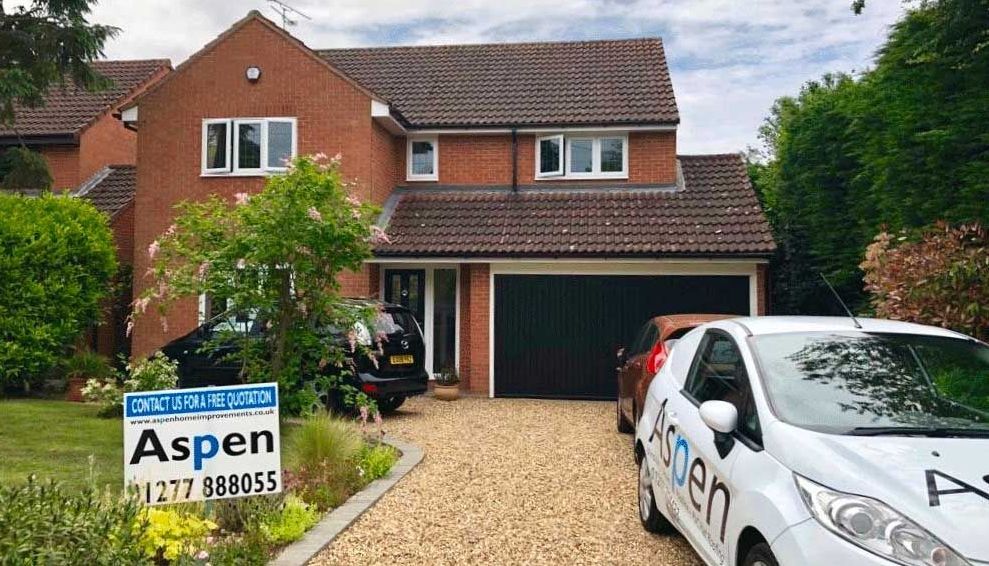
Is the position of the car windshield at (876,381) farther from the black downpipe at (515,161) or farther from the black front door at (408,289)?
the black downpipe at (515,161)

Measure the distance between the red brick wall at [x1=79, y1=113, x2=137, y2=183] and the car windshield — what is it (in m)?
19.3

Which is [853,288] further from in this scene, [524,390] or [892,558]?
[892,558]

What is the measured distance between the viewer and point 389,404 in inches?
507

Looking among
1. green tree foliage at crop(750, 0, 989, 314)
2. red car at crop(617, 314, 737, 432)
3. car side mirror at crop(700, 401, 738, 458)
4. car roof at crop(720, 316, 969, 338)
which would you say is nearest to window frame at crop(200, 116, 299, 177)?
red car at crop(617, 314, 737, 432)

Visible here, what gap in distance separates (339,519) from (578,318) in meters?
9.24

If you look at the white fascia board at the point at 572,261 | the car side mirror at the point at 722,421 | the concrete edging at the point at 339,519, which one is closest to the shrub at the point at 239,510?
the concrete edging at the point at 339,519

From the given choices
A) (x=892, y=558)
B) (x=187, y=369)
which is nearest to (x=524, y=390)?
(x=187, y=369)

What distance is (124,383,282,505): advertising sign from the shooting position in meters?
5.32

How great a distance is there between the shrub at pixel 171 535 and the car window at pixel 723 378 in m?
3.18

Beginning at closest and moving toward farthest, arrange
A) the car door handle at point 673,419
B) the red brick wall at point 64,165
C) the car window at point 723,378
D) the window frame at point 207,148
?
the car window at point 723,378 → the car door handle at point 673,419 → the window frame at point 207,148 → the red brick wall at point 64,165

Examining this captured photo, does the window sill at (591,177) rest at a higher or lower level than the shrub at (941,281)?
higher

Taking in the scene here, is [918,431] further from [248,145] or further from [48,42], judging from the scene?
[48,42]

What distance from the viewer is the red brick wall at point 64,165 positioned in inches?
777

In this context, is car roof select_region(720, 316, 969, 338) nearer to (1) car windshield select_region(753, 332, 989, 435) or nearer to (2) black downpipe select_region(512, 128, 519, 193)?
(1) car windshield select_region(753, 332, 989, 435)
